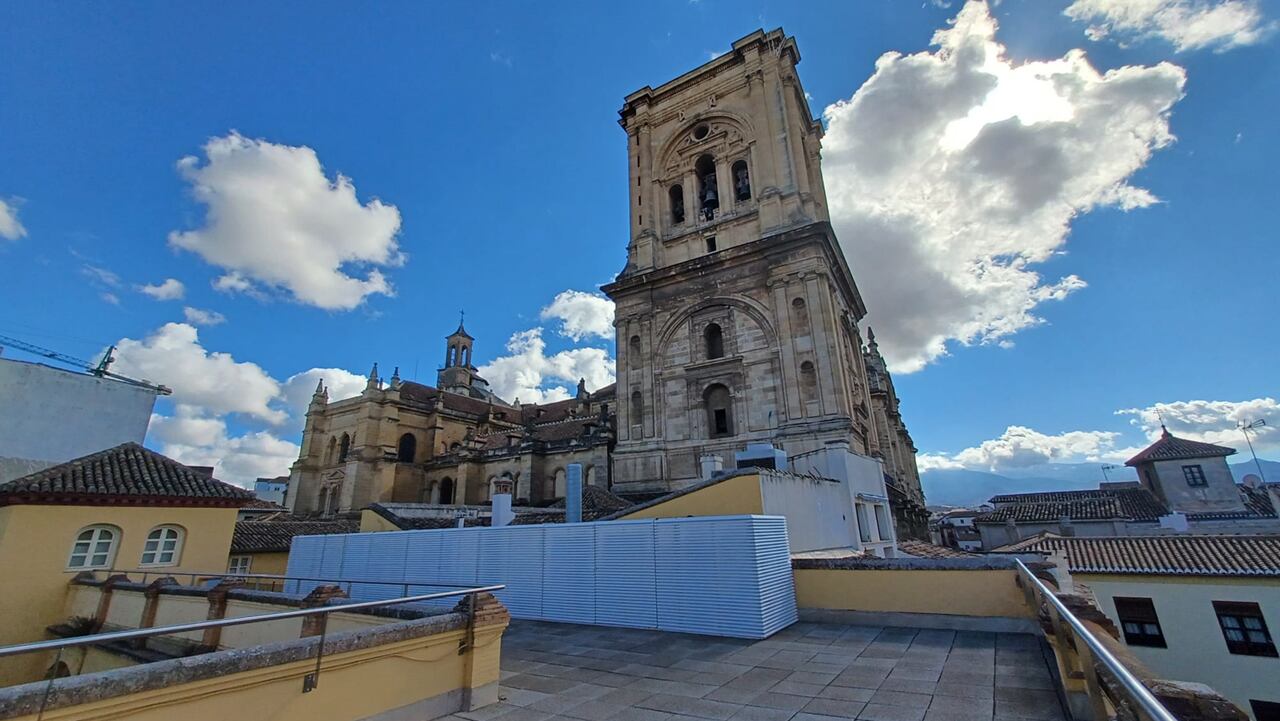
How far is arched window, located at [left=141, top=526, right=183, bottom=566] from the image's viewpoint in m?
14.5

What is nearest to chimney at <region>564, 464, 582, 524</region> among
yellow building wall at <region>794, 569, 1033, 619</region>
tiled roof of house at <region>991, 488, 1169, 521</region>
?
yellow building wall at <region>794, 569, 1033, 619</region>

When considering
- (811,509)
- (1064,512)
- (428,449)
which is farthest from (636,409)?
(1064,512)

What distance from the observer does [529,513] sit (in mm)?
18906

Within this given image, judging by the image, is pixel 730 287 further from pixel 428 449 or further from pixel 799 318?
pixel 428 449

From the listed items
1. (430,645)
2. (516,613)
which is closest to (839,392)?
(516,613)

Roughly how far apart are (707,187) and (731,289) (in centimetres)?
708

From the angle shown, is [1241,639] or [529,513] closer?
[1241,639]

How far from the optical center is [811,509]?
42.2 ft

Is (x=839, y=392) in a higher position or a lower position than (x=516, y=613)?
higher

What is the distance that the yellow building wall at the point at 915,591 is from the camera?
7.55 m

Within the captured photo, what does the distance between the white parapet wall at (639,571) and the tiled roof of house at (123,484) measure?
8.94 meters

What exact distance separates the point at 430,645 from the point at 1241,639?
22.3m

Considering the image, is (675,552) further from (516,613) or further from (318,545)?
(318,545)

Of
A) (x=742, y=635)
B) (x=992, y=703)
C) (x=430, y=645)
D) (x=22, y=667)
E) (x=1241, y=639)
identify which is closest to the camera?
(x=992, y=703)
